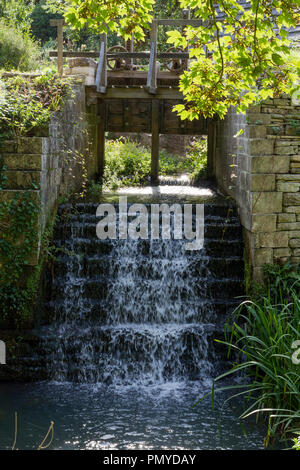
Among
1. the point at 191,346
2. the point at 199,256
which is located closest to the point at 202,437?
the point at 191,346

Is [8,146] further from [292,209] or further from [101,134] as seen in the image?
[101,134]

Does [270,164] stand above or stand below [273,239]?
above

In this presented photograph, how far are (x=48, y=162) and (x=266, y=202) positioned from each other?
289cm

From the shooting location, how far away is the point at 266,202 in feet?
25.0

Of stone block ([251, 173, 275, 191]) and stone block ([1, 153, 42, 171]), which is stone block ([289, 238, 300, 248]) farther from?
stone block ([1, 153, 42, 171])

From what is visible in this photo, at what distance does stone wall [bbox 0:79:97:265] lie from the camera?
286 inches

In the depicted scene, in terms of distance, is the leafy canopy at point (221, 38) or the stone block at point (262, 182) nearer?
the leafy canopy at point (221, 38)

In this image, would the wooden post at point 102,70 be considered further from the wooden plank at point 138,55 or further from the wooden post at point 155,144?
the wooden post at point 155,144

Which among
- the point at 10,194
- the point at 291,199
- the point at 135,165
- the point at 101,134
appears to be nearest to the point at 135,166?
the point at 135,165

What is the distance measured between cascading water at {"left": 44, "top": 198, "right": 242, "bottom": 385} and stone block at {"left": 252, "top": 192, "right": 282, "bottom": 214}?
29.7 inches

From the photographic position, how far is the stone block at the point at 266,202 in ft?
25.0

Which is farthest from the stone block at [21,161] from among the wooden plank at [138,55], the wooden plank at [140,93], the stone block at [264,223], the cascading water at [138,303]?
the wooden plank at [138,55]

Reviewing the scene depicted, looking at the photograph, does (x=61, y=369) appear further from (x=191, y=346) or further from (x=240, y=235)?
(x=240, y=235)

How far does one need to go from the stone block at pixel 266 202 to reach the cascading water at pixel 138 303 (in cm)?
75
